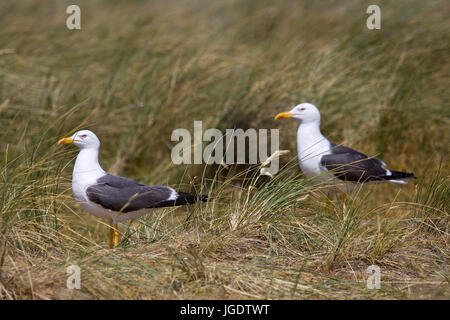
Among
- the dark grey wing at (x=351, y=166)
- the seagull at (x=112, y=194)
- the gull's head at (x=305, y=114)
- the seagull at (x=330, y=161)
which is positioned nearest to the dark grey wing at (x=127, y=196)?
the seagull at (x=112, y=194)

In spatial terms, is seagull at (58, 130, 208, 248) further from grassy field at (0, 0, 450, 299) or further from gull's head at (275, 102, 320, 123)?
gull's head at (275, 102, 320, 123)

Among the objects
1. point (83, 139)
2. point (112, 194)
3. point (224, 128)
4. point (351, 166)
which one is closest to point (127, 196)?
point (112, 194)

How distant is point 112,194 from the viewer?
4445 mm

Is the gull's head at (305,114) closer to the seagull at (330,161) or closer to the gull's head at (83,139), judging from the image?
the seagull at (330,161)

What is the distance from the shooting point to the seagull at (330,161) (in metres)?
5.57

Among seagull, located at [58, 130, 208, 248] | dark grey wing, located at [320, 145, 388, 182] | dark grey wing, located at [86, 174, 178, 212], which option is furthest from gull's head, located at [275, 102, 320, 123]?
dark grey wing, located at [86, 174, 178, 212]

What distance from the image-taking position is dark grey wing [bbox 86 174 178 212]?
4414mm

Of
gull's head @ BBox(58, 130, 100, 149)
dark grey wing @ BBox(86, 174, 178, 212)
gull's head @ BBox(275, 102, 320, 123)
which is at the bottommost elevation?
dark grey wing @ BBox(86, 174, 178, 212)

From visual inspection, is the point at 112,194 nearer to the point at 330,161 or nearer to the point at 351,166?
the point at 330,161

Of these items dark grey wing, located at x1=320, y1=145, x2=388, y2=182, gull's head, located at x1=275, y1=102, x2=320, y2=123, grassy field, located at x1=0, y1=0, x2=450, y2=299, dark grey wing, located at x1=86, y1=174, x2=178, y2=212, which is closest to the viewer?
grassy field, located at x1=0, y1=0, x2=450, y2=299

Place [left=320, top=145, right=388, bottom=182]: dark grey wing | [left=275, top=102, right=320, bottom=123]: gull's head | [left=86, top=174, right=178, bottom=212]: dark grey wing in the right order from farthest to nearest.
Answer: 1. [left=275, top=102, right=320, bottom=123]: gull's head
2. [left=320, top=145, right=388, bottom=182]: dark grey wing
3. [left=86, top=174, right=178, bottom=212]: dark grey wing

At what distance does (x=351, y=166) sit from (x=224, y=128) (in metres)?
1.91

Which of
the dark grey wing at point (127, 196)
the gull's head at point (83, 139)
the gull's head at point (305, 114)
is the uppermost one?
the gull's head at point (305, 114)

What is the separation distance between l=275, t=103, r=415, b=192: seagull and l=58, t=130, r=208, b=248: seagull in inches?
52.0
